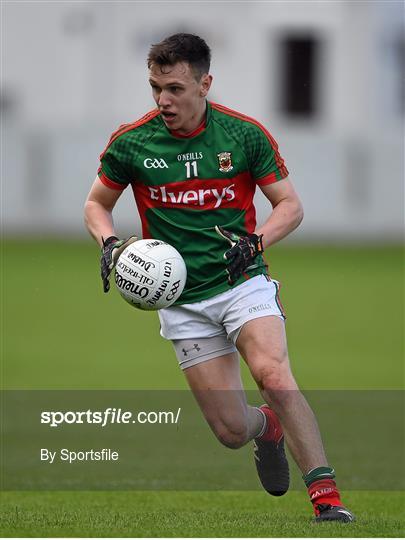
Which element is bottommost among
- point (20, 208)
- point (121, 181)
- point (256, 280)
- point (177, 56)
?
point (20, 208)

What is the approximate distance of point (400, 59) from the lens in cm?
3572

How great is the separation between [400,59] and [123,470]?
1095 inches

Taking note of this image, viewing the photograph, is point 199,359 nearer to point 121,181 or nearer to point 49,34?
point 121,181

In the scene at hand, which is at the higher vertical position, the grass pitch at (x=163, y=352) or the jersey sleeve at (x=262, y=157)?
the jersey sleeve at (x=262, y=157)

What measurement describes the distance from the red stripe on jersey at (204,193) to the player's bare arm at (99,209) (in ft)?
0.82

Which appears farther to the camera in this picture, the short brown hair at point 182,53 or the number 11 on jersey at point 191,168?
the number 11 on jersey at point 191,168

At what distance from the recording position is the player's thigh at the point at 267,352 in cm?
721

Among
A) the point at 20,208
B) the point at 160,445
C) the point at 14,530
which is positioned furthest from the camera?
the point at 20,208

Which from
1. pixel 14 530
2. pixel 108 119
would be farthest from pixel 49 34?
pixel 14 530

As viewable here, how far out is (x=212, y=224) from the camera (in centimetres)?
762

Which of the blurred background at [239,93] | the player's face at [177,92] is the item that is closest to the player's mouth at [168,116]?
the player's face at [177,92]

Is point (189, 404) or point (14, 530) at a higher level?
point (14, 530)
